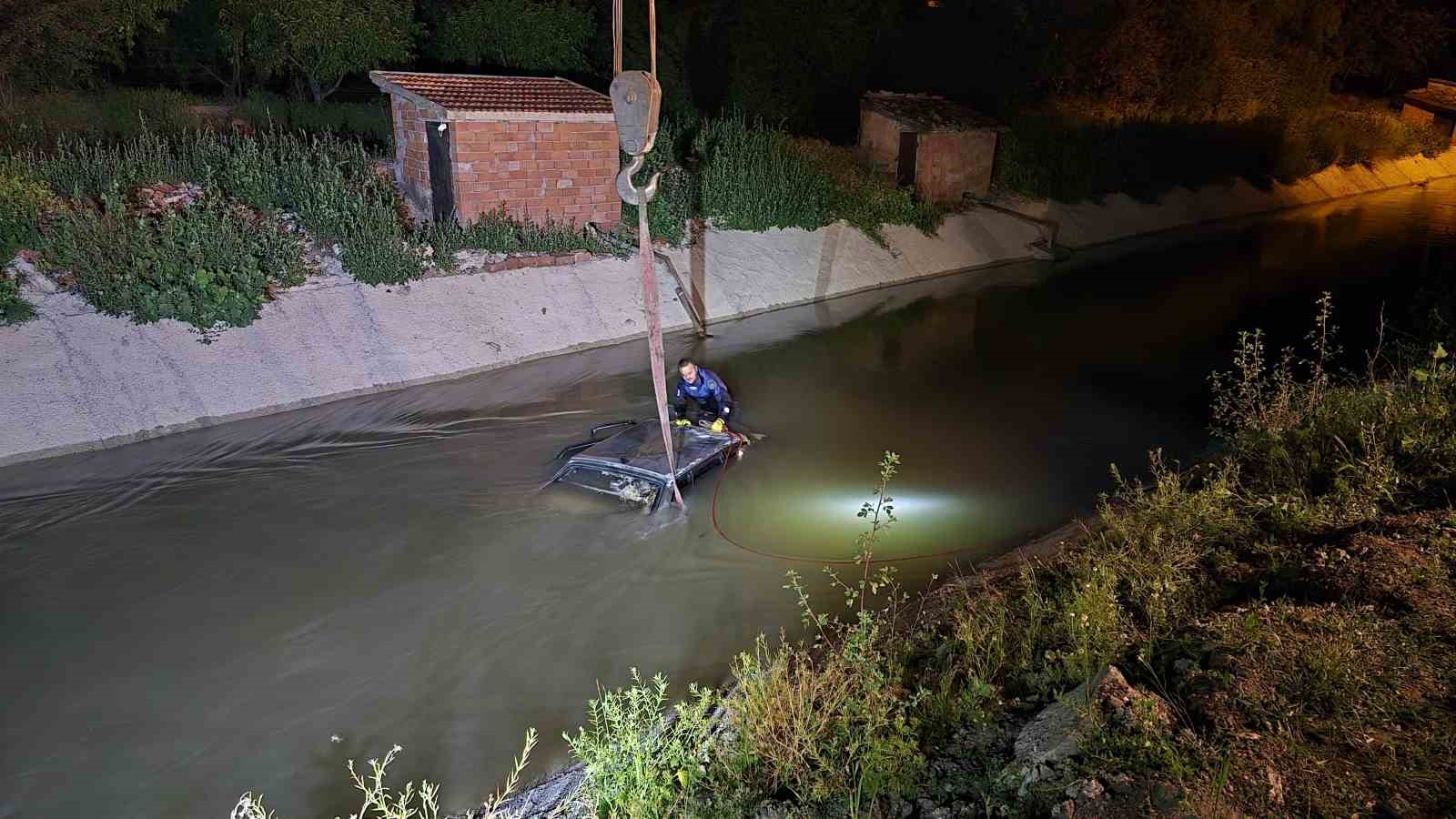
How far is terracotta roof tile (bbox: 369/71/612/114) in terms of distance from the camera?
48.8 ft

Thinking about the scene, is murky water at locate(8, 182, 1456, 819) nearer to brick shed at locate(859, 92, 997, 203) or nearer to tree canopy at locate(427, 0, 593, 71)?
brick shed at locate(859, 92, 997, 203)

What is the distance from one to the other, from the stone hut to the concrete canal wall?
31.0m

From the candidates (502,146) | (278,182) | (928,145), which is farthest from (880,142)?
(278,182)

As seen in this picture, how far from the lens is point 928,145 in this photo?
73.7ft

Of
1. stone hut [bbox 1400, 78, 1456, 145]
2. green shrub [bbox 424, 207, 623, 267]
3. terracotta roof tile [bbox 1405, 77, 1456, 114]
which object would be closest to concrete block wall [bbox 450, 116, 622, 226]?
green shrub [bbox 424, 207, 623, 267]

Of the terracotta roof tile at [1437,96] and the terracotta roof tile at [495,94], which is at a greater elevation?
the terracotta roof tile at [495,94]

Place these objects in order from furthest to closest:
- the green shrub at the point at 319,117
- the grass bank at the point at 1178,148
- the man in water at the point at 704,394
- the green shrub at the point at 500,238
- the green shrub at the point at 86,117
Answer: the grass bank at the point at 1178,148
the green shrub at the point at 319,117
the green shrub at the point at 86,117
the green shrub at the point at 500,238
the man in water at the point at 704,394

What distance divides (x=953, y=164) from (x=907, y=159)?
1202mm

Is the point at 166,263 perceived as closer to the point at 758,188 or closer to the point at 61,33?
the point at 61,33

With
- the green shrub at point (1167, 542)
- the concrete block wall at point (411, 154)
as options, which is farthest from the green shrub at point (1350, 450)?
the concrete block wall at point (411, 154)

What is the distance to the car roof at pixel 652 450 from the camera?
379 inches

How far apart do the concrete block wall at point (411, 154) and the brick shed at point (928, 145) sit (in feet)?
37.7

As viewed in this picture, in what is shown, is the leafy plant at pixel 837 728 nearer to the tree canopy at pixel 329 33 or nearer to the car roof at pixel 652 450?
the car roof at pixel 652 450

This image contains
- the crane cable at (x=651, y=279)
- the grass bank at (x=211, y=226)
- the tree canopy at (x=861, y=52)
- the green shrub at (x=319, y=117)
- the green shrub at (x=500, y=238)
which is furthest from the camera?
the tree canopy at (x=861, y=52)
